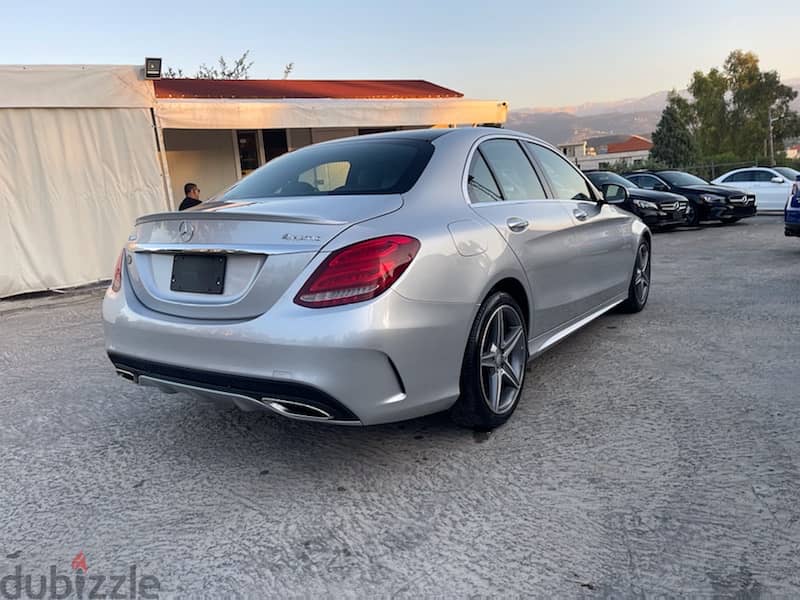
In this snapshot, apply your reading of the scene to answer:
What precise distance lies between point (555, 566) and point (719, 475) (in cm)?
98

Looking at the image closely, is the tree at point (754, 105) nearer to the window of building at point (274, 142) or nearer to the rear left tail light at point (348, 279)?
the window of building at point (274, 142)

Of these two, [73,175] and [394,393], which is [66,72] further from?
[394,393]

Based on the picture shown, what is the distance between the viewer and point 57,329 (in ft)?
20.8

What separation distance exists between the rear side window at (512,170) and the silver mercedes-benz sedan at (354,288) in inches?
0.7

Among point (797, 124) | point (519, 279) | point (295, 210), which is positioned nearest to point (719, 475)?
point (519, 279)

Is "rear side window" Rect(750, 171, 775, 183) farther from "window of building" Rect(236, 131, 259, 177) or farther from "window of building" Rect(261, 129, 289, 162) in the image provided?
"window of building" Rect(236, 131, 259, 177)

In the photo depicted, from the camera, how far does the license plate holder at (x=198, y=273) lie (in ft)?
8.57

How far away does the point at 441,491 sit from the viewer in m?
2.63

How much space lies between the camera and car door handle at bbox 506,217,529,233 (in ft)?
10.7


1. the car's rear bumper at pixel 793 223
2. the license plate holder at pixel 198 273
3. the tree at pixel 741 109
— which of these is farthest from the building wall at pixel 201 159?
the tree at pixel 741 109

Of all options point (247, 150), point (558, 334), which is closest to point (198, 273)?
point (558, 334)

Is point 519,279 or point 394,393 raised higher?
point 519,279

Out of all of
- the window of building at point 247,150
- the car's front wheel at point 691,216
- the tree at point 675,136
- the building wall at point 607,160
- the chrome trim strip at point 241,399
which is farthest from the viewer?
the tree at point 675,136

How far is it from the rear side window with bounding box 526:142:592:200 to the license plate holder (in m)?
2.33
